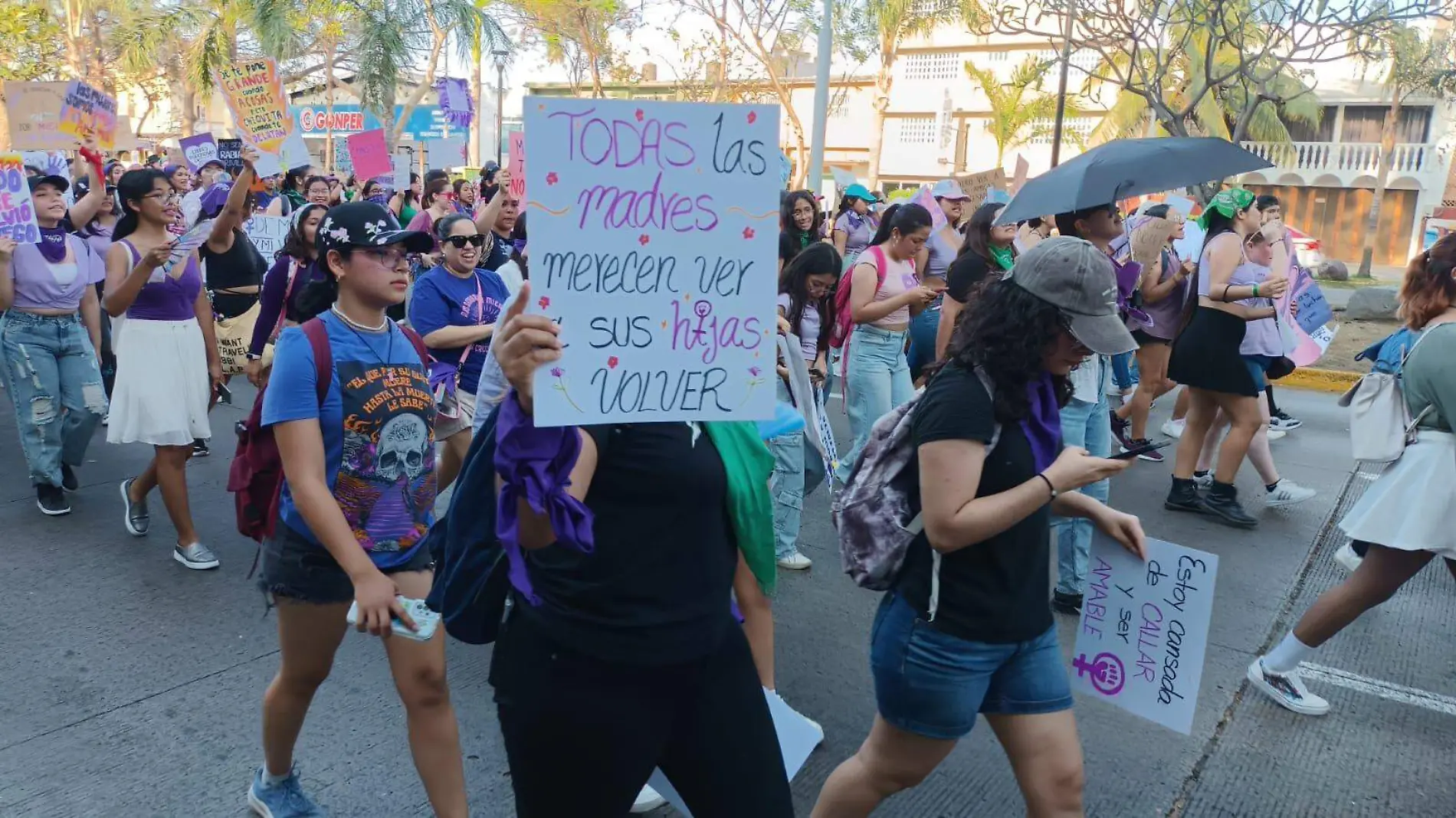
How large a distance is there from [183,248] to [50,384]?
1.43m

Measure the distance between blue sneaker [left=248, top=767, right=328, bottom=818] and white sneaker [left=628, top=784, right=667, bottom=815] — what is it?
3.04 ft

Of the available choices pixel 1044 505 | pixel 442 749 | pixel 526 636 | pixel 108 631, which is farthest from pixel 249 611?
pixel 1044 505

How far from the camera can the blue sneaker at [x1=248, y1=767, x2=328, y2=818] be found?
3.12 metres

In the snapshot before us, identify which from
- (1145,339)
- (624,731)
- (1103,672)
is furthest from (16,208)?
(1145,339)

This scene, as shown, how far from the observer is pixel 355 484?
2.83 metres

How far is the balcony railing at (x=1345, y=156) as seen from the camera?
33.0 meters

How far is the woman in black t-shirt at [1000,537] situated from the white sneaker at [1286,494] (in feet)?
16.3

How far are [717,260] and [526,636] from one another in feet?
2.61

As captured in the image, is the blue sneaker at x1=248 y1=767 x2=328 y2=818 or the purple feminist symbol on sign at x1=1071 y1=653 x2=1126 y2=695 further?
the blue sneaker at x1=248 y1=767 x2=328 y2=818

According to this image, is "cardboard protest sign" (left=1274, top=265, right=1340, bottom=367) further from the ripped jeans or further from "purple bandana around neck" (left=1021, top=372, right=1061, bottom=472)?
the ripped jeans

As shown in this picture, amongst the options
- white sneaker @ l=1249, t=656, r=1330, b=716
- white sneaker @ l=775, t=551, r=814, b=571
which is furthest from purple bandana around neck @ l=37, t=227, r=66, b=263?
white sneaker @ l=1249, t=656, r=1330, b=716

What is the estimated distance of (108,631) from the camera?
179 inches

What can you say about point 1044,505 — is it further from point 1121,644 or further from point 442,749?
point 442,749

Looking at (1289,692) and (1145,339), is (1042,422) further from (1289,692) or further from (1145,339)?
(1145,339)
